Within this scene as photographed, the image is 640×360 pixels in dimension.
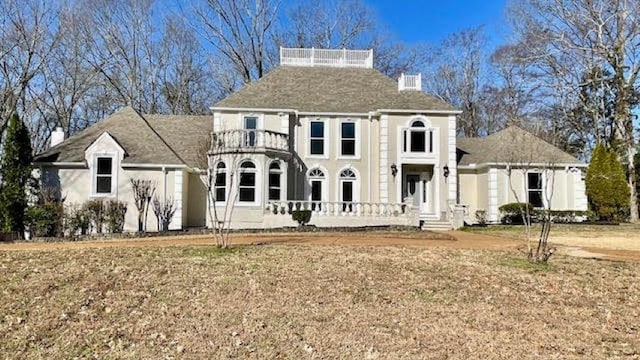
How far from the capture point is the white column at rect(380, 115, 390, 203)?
2402 centimetres

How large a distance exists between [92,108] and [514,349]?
40334mm

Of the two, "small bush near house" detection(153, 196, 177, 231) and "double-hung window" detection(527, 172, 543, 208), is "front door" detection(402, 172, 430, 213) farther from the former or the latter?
"small bush near house" detection(153, 196, 177, 231)

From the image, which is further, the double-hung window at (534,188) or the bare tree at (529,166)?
the double-hung window at (534,188)

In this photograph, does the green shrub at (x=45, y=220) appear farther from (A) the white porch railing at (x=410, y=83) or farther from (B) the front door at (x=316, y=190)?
(A) the white porch railing at (x=410, y=83)

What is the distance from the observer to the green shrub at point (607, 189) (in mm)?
26188

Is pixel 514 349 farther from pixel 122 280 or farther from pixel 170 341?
pixel 122 280

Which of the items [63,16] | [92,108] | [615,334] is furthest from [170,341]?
[92,108]

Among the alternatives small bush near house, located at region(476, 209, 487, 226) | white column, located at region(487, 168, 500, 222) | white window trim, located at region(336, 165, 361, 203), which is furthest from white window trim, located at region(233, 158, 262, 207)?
white column, located at region(487, 168, 500, 222)

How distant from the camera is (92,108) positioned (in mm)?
39719

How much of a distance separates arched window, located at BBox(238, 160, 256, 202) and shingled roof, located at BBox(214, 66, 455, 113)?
332 centimetres

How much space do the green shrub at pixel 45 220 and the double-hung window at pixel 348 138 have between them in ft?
41.9

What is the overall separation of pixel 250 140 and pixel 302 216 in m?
4.61

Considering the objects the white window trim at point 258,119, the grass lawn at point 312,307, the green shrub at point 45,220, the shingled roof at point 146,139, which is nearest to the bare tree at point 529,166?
the white window trim at point 258,119

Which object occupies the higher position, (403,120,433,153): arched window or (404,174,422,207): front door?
(403,120,433,153): arched window
